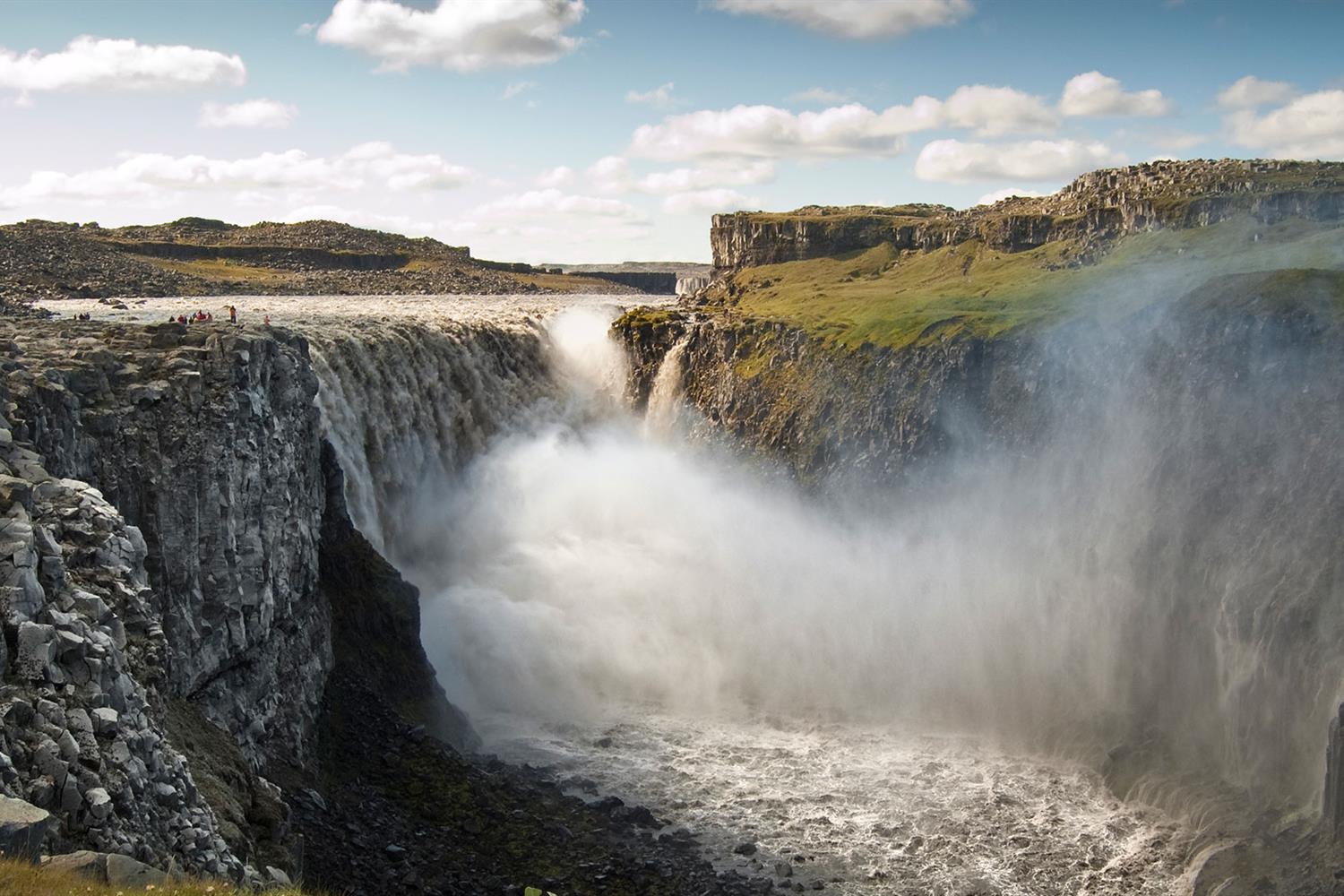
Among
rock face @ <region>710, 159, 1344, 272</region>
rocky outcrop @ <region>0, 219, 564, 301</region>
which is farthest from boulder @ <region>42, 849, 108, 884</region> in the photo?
rock face @ <region>710, 159, 1344, 272</region>

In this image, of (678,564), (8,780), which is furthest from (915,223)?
(8,780)

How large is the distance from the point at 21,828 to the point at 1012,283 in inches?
2981

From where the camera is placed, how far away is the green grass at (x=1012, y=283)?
6900cm

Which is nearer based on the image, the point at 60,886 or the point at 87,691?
the point at 60,886

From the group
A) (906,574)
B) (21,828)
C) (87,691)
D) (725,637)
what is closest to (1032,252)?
(906,574)

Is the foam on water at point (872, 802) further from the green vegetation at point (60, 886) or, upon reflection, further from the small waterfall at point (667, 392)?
the small waterfall at point (667, 392)

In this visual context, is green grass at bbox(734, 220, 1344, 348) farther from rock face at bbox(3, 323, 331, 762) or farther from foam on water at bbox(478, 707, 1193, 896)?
rock face at bbox(3, 323, 331, 762)

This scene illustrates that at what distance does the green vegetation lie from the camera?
48.0 ft

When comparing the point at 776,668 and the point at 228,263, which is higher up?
the point at 228,263

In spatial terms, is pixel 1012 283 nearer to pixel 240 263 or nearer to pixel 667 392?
pixel 667 392

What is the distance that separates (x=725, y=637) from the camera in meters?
58.8

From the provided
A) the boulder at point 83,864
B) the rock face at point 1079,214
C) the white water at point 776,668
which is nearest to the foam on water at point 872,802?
the white water at point 776,668

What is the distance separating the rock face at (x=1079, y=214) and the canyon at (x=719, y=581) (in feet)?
2.05

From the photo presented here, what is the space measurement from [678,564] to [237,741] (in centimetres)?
3427
